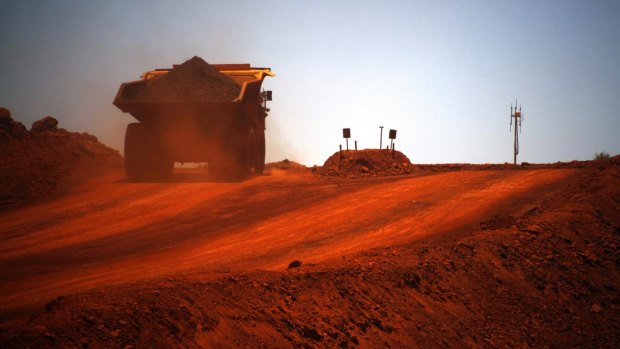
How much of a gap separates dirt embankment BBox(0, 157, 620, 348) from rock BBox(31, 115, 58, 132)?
55.0 feet

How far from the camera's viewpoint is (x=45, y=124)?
2077cm

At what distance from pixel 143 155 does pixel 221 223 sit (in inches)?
275

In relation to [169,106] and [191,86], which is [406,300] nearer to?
[169,106]

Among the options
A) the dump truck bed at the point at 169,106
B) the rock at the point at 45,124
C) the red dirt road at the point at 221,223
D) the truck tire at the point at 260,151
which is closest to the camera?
the red dirt road at the point at 221,223

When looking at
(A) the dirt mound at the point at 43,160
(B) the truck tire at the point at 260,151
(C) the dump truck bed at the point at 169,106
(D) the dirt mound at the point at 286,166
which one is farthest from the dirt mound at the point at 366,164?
(A) the dirt mound at the point at 43,160

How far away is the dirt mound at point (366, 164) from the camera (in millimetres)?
20156

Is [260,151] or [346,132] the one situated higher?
[346,132]

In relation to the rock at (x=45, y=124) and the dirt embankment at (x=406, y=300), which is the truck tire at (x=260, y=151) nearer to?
the rock at (x=45, y=124)

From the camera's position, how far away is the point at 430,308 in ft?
24.3

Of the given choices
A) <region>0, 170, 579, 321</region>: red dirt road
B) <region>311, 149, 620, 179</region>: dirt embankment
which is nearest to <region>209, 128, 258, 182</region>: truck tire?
<region>0, 170, 579, 321</region>: red dirt road

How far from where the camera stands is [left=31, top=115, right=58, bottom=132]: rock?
20.6 meters

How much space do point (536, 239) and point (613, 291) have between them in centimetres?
146

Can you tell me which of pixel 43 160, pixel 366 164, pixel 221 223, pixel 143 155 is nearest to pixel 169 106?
pixel 143 155

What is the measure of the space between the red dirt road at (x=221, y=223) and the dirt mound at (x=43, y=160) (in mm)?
1298
